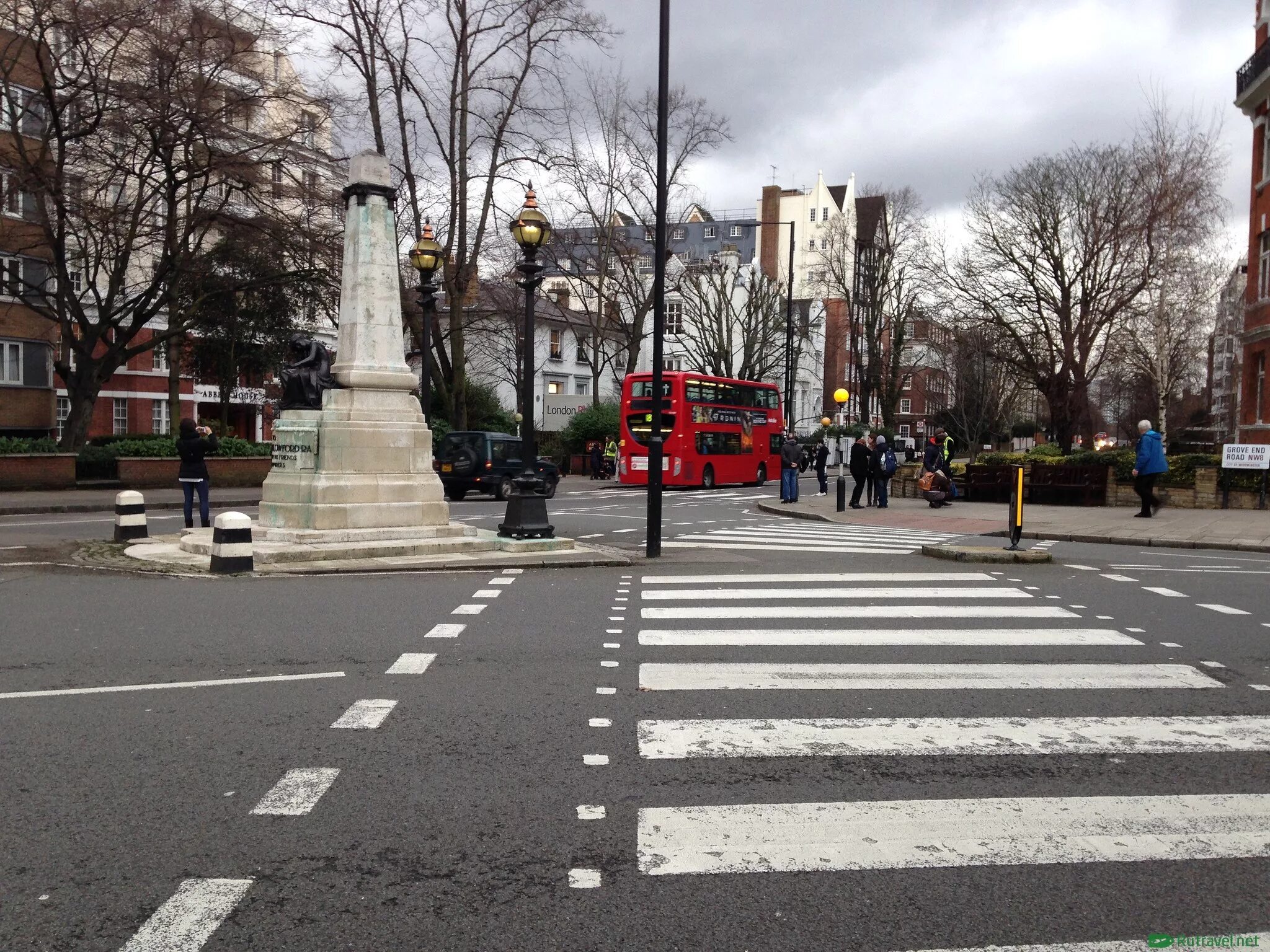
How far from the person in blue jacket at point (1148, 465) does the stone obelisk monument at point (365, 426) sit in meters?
13.9

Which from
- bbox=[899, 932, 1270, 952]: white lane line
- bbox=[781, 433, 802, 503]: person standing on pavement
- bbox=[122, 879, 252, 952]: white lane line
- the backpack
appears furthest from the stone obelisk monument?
the backpack

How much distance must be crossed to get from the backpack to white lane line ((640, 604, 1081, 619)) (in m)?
15.3

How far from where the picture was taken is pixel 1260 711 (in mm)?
6164

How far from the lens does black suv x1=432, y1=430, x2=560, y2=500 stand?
28406 millimetres

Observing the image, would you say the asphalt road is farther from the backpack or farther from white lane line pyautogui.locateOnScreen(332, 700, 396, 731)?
the backpack

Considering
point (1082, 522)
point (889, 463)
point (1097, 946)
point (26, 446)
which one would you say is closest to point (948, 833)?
point (1097, 946)

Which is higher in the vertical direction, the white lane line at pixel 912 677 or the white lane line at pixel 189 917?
the white lane line at pixel 912 677

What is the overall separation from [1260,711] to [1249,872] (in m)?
2.74

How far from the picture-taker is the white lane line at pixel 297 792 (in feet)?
14.4

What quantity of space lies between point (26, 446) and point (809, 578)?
2399cm

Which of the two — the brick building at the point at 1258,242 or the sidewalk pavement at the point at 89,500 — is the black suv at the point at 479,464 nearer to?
the sidewalk pavement at the point at 89,500

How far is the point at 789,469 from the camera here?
26625mm

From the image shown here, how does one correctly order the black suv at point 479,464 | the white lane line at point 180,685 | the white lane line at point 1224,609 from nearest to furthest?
the white lane line at point 180,685, the white lane line at point 1224,609, the black suv at point 479,464

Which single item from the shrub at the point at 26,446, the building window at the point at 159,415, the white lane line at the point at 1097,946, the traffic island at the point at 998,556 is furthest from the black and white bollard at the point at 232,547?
the building window at the point at 159,415
